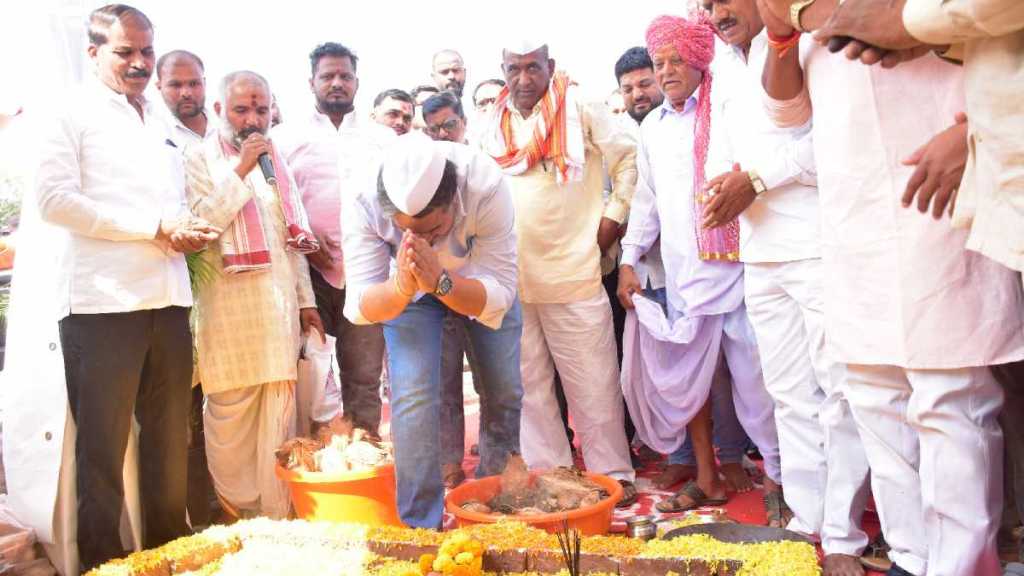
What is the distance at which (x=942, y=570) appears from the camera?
236cm

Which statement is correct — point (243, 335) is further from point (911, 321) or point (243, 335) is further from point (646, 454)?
point (911, 321)

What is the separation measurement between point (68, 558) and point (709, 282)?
108 inches

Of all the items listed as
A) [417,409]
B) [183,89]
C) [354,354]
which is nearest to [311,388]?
[354,354]

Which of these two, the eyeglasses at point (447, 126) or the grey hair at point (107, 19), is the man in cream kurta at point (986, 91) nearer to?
the grey hair at point (107, 19)

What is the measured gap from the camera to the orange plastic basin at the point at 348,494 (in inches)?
142

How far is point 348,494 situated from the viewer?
3627mm

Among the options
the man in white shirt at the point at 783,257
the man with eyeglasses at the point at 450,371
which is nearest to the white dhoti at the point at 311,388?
the man with eyeglasses at the point at 450,371

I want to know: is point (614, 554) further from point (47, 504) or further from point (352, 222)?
point (47, 504)

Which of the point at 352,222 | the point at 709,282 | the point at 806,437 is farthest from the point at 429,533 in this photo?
the point at 709,282

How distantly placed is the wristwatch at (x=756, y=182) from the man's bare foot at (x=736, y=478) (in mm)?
1546

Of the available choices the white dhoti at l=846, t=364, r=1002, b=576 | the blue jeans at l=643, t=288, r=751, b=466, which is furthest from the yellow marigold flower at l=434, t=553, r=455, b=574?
the blue jeans at l=643, t=288, r=751, b=466

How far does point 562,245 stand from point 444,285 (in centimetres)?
145

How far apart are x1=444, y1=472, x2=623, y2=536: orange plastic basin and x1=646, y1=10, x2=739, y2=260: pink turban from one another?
1.13m

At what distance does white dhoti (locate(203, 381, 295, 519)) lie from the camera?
4016mm
